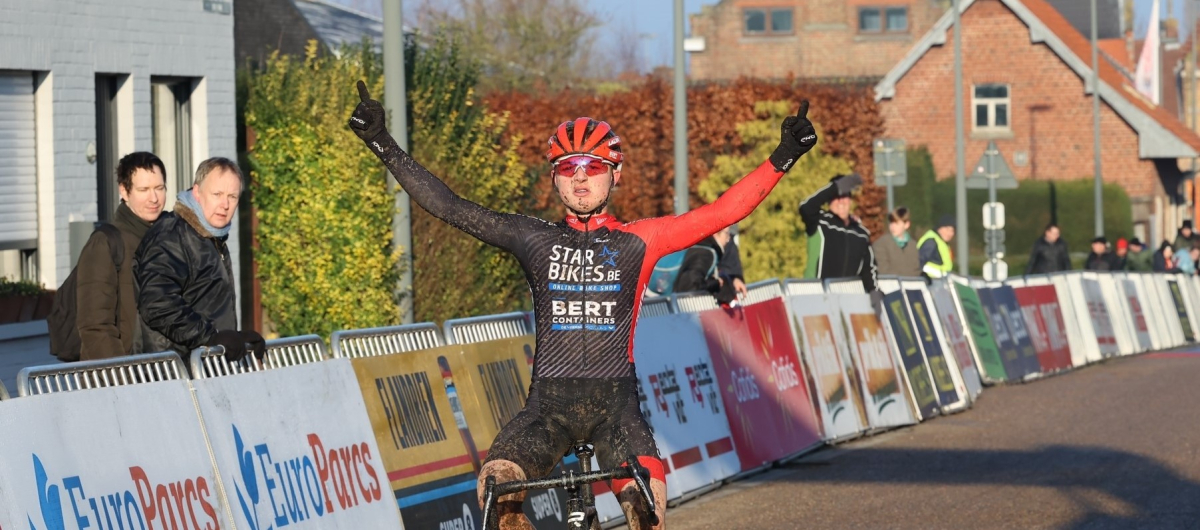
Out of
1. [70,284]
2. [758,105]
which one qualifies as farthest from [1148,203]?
[70,284]

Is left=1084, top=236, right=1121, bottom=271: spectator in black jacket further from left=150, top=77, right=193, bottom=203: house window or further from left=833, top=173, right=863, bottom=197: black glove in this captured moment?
left=150, top=77, right=193, bottom=203: house window

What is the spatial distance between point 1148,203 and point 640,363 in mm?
47789

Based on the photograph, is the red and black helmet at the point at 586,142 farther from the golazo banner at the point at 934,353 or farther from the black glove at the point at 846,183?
the golazo banner at the point at 934,353

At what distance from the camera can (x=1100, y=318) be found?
2630 centimetres

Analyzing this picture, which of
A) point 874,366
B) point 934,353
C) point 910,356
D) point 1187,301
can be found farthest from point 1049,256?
point 874,366

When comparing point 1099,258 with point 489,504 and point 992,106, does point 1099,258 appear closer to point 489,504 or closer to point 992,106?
point 992,106

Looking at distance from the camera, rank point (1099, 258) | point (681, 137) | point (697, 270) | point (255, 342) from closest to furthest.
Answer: point (255, 342)
point (697, 270)
point (681, 137)
point (1099, 258)

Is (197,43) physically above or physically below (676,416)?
above

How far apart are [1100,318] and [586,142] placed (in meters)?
21.2

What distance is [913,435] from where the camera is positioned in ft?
50.6

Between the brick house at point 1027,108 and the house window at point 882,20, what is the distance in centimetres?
2529

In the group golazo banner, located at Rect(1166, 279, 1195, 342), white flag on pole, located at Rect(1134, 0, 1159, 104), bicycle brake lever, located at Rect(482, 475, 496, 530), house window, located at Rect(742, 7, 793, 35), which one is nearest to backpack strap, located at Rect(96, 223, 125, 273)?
bicycle brake lever, located at Rect(482, 475, 496, 530)

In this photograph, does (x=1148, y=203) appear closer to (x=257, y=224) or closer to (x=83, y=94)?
(x=257, y=224)

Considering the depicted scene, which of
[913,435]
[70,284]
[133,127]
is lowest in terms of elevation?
[913,435]
